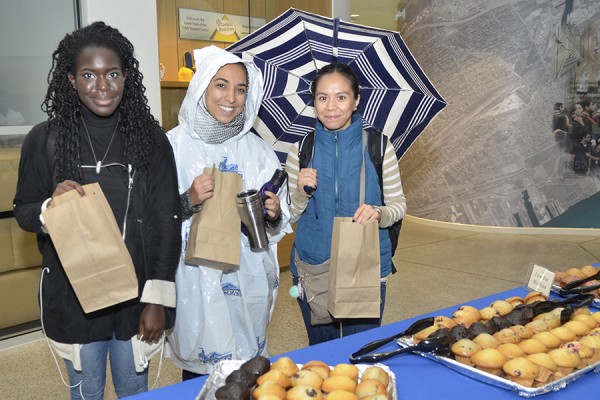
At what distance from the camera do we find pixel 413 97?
2.42m

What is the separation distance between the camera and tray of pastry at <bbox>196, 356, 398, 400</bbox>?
1.12m

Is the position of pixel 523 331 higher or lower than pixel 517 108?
lower

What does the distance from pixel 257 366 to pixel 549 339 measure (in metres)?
0.68

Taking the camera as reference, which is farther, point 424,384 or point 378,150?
point 378,150

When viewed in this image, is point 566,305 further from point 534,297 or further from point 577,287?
point 577,287

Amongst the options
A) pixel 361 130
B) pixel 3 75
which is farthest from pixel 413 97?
pixel 3 75

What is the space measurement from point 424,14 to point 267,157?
5597mm

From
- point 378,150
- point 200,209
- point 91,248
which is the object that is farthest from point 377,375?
point 378,150

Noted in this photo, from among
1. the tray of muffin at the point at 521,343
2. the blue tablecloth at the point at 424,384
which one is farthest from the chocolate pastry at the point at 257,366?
the tray of muffin at the point at 521,343

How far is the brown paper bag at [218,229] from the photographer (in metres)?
1.82

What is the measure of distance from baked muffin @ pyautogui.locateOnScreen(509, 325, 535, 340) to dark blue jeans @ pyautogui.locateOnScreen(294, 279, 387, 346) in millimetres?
686

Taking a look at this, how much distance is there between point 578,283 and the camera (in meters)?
1.85

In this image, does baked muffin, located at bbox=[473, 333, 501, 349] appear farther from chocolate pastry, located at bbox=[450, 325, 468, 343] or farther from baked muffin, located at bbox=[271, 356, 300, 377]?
baked muffin, located at bbox=[271, 356, 300, 377]

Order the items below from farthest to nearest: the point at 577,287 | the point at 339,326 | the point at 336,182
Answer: the point at 339,326, the point at 336,182, the point at 577,287
